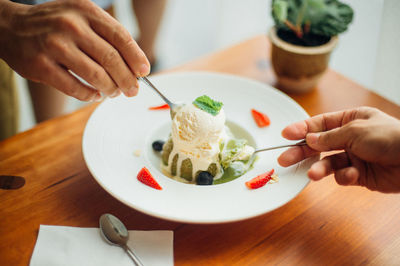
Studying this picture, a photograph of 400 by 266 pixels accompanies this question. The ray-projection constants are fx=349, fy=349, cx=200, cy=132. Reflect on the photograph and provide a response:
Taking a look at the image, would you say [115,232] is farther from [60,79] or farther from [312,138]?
[312,138]

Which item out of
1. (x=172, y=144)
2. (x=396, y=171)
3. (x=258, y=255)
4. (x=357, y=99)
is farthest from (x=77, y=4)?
(x=357, y=99)

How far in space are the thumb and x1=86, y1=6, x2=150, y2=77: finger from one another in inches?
23.8

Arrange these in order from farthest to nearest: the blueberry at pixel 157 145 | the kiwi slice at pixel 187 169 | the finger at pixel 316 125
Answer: the blueberry at pixel 157 145 < the kiwi slice at pixel 187 169 < the finger at pixel 316 125

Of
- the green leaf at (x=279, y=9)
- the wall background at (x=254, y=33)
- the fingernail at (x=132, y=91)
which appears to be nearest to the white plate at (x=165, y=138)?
the fingernail at (x=132, y=91)

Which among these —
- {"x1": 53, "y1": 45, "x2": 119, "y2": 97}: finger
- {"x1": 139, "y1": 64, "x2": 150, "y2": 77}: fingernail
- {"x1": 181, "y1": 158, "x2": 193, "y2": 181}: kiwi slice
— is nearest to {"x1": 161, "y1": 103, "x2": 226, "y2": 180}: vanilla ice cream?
{"x1": 181, "y1": 158, "x2": 193, "y2": 181}: kiwi slice

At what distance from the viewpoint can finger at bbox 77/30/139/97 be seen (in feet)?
3.46

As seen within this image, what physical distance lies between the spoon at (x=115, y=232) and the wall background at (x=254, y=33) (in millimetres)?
1519

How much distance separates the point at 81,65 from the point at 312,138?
2.49 ft

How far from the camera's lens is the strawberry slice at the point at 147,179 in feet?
3.78

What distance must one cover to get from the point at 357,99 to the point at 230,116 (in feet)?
2.18

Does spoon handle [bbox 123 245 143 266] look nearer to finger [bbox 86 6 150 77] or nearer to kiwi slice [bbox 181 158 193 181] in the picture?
kiwi slice [bbox 181 158 193 181]

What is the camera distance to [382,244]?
1080 mm

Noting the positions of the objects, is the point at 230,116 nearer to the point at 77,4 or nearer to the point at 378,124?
the point at 378,124

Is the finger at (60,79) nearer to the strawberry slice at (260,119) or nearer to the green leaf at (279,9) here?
the strawberry slice at (260,119)
